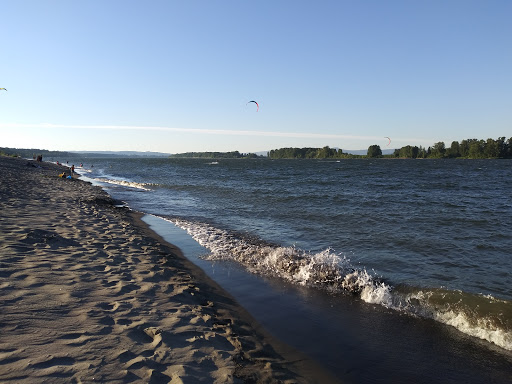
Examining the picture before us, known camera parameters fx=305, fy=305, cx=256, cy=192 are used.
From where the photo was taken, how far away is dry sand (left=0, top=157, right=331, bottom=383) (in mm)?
3645

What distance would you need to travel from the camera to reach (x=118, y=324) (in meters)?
4.67

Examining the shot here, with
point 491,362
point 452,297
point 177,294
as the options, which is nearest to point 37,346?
point 177,294

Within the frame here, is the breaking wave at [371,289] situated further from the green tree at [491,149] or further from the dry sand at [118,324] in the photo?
the green tree at [491,149]

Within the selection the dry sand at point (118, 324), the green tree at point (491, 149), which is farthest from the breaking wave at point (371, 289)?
the green tree at point (491, 149)

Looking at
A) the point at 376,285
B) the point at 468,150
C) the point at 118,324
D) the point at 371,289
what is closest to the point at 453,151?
the point at 468,150

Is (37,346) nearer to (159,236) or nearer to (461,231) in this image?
(159,236)

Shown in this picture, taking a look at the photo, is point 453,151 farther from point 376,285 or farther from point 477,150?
point 376,285

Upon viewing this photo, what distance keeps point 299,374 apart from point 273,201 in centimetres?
1964

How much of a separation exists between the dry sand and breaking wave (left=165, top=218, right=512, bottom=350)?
235 cm

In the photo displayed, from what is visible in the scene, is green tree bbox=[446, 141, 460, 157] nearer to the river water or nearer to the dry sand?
the river water

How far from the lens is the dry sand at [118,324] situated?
3645 mm

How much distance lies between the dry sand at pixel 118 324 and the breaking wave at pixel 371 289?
92.7 inches

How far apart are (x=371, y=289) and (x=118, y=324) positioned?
18.7ft

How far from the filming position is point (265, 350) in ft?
16.0
